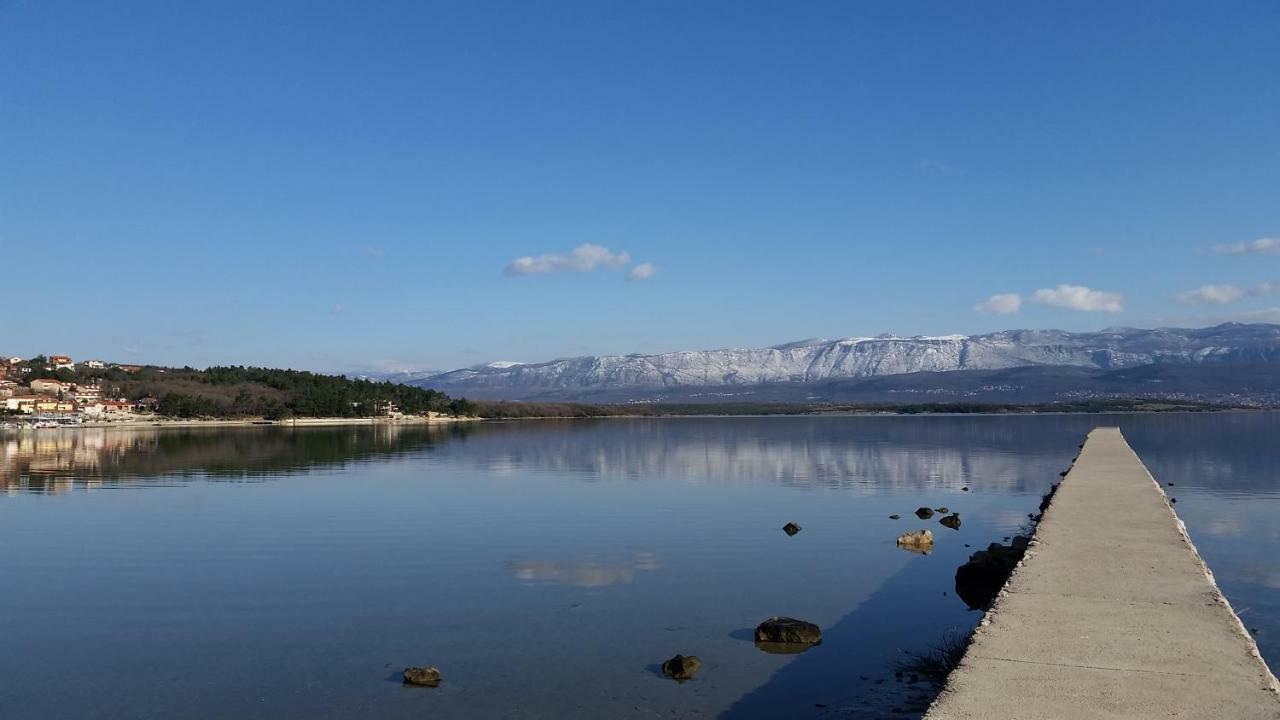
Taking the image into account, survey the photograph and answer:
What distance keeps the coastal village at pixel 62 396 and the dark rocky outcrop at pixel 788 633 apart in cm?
13898

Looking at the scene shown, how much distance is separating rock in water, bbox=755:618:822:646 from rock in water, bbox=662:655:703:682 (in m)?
1.78

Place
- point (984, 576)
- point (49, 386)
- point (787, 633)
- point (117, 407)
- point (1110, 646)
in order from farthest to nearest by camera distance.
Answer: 1. point (49, 386)
2. point (117, 407)
3. point (984, 576)
4. point (787, 633)
5. point (1110, 646)

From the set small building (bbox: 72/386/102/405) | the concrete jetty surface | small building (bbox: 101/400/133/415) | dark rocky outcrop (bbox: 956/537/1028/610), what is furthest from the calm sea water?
small building (bbox: 72/386/102/405)

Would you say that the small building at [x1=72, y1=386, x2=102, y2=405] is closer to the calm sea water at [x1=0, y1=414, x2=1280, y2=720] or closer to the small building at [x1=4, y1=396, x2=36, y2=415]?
the small building at [x1=4, y1=396, x2=36, y2=415]

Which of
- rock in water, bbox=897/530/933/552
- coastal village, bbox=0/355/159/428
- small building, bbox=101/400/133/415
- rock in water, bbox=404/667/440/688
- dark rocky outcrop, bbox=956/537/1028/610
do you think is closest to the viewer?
rock in water, bbox=404/667/440/688

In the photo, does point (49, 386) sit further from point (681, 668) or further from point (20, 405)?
point (681, 668)

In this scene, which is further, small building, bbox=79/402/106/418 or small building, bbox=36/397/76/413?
small building, bbox=36/397/76/413

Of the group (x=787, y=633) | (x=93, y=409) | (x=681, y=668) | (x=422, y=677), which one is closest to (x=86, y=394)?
(x=93, y=409)

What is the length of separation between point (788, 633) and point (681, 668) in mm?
2299

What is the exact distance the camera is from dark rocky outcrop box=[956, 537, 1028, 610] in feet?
57.4

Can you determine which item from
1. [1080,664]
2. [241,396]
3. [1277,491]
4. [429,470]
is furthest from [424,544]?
[241,396]

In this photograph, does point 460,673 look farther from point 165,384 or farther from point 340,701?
point 165,384

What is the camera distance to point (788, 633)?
1441 centimetres

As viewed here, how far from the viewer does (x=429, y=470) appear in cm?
5028
